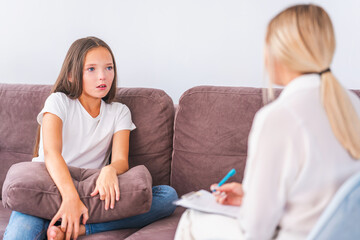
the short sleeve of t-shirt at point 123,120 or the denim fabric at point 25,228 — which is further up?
the short sleeve of t-shirt at point 123,120

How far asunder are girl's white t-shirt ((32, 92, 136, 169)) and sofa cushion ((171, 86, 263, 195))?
0.81 feet

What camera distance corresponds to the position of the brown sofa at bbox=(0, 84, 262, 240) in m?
1.88

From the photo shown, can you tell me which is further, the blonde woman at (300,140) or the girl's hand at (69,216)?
the girl's hand at (69,216)

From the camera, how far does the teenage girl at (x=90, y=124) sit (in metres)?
1.74

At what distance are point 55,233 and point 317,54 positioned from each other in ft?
3.44

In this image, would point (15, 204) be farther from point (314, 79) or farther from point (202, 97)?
point (314, 79)

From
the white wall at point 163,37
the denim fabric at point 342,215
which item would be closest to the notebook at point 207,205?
the denim fabric at point 342,215

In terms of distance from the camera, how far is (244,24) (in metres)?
2.22

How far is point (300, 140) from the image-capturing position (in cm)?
90

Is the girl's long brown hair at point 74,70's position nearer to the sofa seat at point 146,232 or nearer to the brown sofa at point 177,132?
the brown sofa at point 177,132

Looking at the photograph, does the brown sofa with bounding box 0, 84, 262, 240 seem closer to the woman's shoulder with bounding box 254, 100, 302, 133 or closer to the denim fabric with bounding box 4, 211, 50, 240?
the denim fabric with bounding box 4, 211, 50, 240

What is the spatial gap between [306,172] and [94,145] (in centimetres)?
120

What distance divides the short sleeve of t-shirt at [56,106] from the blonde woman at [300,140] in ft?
3.55

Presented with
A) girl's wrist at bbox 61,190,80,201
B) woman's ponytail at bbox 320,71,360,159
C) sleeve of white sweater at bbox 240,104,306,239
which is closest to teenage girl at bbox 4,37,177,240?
girl's wrist at bbox 61,190,80,201
